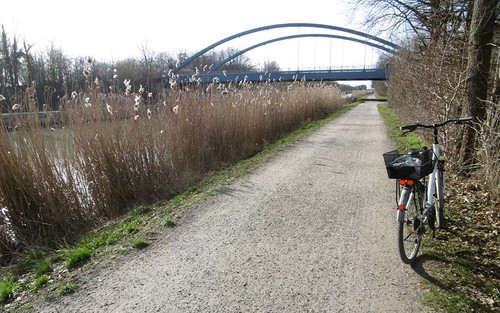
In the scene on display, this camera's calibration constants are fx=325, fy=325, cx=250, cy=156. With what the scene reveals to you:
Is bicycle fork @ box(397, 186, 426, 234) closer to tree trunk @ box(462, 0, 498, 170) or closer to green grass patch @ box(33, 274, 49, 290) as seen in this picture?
tree trunk @ box(462, 0, 498, 170)

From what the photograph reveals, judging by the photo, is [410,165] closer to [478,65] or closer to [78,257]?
[78,257]

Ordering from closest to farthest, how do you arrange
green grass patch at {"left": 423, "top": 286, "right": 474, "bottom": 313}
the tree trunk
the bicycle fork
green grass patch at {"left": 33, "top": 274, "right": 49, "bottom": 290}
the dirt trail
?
green grass patch at {"left": 423, "top": 286, "right": 474, "bottom": 313} → the dirt trail → the bicycle fork → green grass patch at {"left": 33, "top": 274, "right": 49, "bottom": 290} → the tree trunk

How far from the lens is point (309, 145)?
977cm

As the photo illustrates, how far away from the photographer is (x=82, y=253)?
11.8ft

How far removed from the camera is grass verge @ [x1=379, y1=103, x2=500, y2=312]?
8.77 ft

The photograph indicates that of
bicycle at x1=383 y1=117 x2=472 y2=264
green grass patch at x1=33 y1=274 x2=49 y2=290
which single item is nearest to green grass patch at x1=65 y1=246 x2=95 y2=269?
green grass patch at x1=33 y1=274 x2=49 y2=290

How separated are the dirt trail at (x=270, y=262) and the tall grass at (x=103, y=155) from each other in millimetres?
1930

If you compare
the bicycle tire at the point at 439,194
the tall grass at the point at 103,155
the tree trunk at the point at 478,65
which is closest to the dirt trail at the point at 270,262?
the bicycle tire at the point at 439,194

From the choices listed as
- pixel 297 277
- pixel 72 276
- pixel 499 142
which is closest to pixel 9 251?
pixel 72 276

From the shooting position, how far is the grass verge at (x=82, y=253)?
3.08 m

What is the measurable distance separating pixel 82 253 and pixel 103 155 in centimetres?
255

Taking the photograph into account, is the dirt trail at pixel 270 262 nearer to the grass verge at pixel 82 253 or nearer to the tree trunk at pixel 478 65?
the grass verge at pixel 82 253

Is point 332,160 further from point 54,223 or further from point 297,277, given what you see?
point 54,223

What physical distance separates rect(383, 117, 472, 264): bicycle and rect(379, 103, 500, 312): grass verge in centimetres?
20
